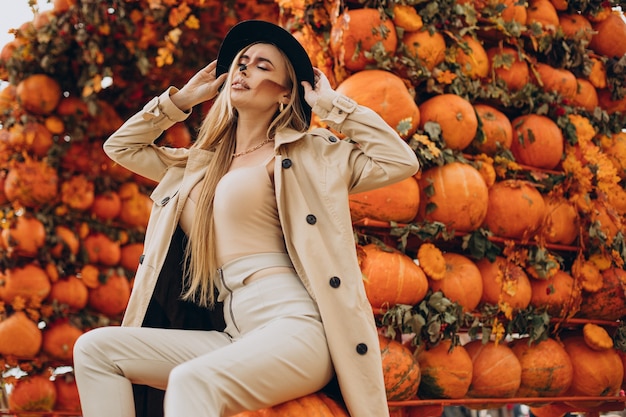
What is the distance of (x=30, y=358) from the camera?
5102 mm

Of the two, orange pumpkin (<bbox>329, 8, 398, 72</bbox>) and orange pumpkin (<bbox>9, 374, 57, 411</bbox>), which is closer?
orange pumpkin (<bbox>329, 8, 398, 72</bbox>)

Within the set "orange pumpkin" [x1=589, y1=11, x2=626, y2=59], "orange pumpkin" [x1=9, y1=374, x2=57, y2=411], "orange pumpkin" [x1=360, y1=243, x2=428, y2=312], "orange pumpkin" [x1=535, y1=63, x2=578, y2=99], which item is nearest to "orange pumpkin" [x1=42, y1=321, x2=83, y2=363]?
"orange pumpkin" [x1=9, y1=374, x2=57, y2=411]

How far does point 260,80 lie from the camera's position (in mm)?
Result: 2789

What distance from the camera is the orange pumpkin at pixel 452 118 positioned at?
14.8 ft

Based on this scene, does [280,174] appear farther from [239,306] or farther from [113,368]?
[113,368]

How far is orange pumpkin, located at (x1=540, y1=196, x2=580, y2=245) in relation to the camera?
16.1ft

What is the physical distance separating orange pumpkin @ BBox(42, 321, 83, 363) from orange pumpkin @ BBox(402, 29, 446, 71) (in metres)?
2.59

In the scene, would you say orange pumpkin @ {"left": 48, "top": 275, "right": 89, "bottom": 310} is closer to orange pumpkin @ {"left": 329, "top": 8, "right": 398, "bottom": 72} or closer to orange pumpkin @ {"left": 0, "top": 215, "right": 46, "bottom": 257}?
orange pumpkin @ {"left": 0, "top": 215, "right": 46, "bottom": 257}

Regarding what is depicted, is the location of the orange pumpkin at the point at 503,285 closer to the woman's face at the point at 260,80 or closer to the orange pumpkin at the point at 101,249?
the woman's face at the point at 260,80

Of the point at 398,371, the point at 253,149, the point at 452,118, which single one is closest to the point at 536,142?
the point at 452,118

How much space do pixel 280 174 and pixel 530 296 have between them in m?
2.57

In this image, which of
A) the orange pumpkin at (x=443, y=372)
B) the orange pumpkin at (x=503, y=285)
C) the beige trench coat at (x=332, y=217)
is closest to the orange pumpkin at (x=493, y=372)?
the orange pumpkin at (x=443, y=372)

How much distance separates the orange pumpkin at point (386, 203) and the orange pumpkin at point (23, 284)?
206cm

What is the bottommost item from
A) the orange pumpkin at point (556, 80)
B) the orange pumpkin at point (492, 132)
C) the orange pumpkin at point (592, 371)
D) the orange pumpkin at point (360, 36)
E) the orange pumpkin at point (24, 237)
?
the orange pumpkin at point (592, 371)
